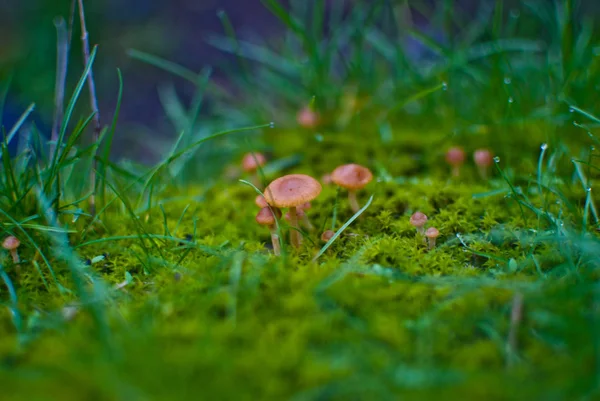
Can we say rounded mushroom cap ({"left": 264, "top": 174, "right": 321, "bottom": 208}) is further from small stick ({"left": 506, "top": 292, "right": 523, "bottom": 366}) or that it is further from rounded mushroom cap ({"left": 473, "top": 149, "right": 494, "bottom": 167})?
rounded mushroom cap ({"left": 473, "top": 149, "right": 494, "bottom": 167})

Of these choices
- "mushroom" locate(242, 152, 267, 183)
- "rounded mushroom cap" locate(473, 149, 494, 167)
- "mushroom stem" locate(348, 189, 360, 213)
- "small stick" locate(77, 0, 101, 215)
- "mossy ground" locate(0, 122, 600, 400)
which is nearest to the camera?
"mossy ground" locate(0, 122, 600, 400)

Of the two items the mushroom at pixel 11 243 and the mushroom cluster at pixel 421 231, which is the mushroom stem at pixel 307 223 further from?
the mushroom at pixel 11 243

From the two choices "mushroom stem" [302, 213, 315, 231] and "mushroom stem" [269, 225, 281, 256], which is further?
"mushroom stem" [302, 213, 315, 231]

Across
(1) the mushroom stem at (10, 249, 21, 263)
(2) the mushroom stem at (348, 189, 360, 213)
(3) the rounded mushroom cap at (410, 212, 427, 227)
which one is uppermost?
(3) the rounded mushroom cap at (410, 212, 427, 227)

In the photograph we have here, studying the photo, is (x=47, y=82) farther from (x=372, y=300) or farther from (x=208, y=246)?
(x=372, y=300)

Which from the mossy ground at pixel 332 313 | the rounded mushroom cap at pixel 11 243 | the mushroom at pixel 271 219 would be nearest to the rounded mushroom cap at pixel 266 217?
the mushroom at pixel 271 219

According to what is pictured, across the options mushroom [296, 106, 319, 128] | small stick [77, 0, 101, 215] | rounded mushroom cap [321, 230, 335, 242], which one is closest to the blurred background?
mushroom [296, 106, 319, 128]
